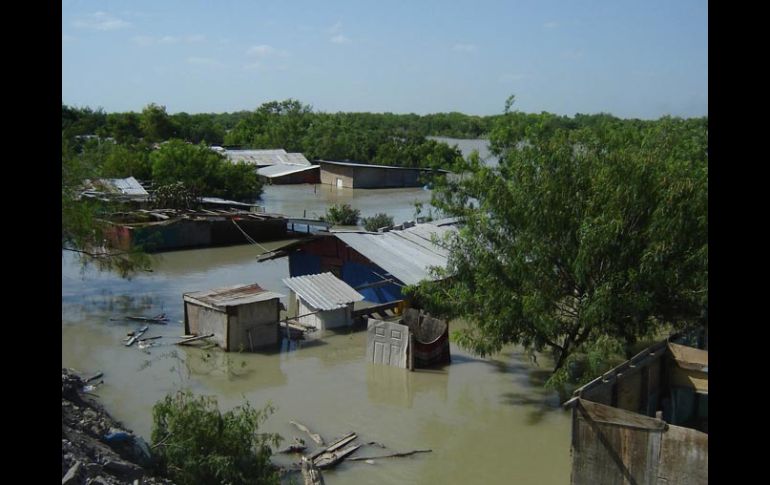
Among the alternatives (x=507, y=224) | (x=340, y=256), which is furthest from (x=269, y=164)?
(x=507, y=224)

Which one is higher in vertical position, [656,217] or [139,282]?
[656,217]

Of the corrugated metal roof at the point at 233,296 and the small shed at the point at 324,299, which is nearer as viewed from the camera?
the corrugated metal roof at the point at 233,296

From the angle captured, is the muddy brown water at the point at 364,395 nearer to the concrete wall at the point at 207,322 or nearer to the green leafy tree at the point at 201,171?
the concrete wall at the point at 207,322

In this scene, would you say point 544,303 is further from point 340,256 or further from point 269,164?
point 269,164

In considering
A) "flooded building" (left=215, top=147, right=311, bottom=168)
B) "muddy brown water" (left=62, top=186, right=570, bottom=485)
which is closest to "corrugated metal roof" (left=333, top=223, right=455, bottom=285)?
"muddy brown water" (left=62, top=186, right=570, bottom=485)

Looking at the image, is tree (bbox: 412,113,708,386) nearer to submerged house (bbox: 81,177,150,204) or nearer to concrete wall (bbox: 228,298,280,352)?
concrete wall (bbox: 228,298,280,352)

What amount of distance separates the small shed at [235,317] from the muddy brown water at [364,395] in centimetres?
34

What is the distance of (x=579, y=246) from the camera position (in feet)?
38.3

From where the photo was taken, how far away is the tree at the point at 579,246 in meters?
11.2

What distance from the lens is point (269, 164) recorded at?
2110 inches

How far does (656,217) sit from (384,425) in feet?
17.8

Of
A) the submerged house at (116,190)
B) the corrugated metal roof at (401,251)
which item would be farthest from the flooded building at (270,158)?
the corrugated metal roof at (401,251)

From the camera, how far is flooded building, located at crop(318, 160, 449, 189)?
49.4m

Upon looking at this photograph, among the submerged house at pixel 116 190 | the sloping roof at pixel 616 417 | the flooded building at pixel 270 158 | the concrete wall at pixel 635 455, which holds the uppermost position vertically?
the flooded building at pixel 270 158
